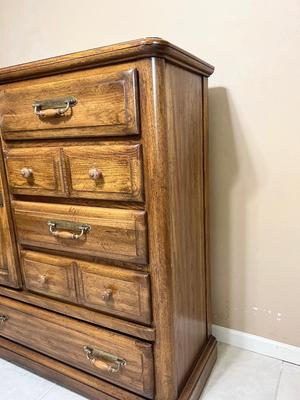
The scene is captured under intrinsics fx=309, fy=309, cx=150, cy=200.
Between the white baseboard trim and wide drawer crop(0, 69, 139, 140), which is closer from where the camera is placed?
wide drawer crop(0, 69, 139, 140)

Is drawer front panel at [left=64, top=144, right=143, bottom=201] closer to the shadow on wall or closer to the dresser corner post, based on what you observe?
the dresser corner post

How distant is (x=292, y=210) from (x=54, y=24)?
1.34m

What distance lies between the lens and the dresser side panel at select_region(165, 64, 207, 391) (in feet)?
2.80

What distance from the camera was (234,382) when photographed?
3.77ft

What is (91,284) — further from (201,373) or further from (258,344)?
(258,344)

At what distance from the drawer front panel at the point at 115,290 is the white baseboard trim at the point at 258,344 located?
0.60 meters

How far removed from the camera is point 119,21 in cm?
129

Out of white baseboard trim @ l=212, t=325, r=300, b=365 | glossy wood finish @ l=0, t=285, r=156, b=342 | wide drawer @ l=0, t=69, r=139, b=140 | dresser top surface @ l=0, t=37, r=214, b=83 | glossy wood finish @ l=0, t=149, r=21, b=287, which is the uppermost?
dresser top surface @ l=0, t=37, r=214, b=83

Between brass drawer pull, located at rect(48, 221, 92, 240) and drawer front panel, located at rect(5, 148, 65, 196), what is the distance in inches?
3.8

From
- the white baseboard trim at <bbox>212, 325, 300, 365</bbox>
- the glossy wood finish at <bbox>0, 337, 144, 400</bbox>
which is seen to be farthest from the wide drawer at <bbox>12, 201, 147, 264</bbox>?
the white baseboard trim at <bbox>212, 325, 300, 365</bbox>

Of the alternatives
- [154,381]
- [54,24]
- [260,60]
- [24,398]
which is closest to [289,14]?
[260,60]

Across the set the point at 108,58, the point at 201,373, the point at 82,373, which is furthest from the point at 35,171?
the point at 201,373

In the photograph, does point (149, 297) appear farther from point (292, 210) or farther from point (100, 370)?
point (292, 210)

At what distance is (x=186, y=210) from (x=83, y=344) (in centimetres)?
57
